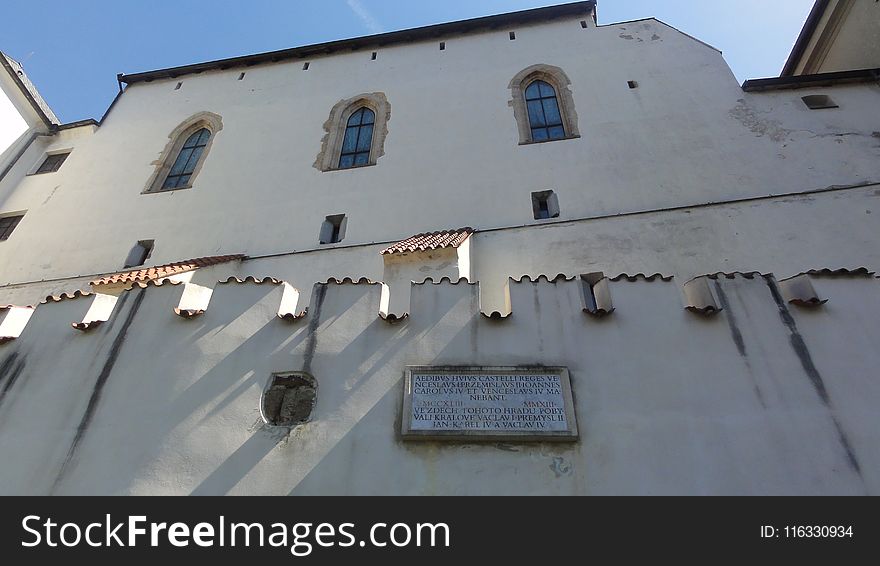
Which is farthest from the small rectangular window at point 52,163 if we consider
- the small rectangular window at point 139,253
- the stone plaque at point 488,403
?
the stone plaque at point 488,403

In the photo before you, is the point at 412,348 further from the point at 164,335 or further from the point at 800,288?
the point at 800,288

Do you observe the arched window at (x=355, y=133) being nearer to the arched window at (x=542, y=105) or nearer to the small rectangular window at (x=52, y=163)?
the arched window at (x=542, y=105)

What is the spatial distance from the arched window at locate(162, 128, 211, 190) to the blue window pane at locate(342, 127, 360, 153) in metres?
3.37

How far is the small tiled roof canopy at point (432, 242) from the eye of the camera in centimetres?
663

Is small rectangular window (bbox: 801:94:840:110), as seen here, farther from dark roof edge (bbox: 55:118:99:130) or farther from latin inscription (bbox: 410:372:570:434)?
dark roof edge (bbox: 55:118:99:130)

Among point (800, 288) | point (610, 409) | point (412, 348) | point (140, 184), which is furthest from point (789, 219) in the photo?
point (140, 184)

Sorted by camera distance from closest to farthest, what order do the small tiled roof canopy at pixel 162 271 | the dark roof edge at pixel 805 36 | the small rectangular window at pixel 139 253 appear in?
the small tiled roof canopy at pixel 162 271 → the small rectangular window at pixel 139 253 → the dark roof edge at pixel 805 36

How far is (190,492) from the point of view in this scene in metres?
3.54

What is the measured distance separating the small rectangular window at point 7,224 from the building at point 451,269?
17cm

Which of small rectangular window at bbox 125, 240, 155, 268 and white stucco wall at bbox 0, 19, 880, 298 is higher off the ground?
white stucco wall at bbox 0, 19, 880, 298

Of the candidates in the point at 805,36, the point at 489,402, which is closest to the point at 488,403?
the point at 489,402

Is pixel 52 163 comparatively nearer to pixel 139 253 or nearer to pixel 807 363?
pixel 139 253

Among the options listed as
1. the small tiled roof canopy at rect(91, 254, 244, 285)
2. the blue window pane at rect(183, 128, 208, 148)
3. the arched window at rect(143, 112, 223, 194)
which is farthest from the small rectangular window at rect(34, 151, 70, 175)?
the small tiled roof canopy at rect(91, 254, 244, 285)

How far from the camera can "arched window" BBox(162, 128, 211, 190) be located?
11.2m
